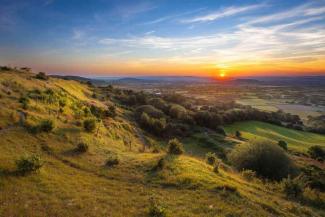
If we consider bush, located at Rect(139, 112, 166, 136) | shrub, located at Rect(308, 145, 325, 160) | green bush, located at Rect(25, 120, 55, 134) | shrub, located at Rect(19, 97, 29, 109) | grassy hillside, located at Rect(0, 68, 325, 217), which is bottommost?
shrub, located at Rect(308, 145, 325, 160)

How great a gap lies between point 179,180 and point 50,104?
77.8ft

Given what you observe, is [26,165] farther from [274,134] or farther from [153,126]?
[274,134]

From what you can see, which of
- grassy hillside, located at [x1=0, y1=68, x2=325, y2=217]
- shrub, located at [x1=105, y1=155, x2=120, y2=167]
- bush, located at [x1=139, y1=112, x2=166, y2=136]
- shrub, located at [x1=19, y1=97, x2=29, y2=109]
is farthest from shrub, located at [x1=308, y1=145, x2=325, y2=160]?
shrub, located at [x1=19, y1=97, x2=29, y2=109]

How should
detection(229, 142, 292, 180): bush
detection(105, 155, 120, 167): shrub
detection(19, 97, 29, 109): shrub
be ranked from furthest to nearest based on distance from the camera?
detection(229, 142, 292, 180): bush
detection(19, 97, 29, 109): shrub
detection(105, 155, 120, 167): shrub

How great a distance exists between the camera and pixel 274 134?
78438 mm

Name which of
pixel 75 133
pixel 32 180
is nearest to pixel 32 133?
pixel 75 133

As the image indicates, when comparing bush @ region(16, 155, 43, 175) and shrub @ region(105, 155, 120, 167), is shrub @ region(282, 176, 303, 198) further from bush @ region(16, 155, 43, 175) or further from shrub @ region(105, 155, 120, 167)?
bush @ region(16, 155, 43, 175)

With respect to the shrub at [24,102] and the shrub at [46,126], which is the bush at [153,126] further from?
the shrub at [46,126]

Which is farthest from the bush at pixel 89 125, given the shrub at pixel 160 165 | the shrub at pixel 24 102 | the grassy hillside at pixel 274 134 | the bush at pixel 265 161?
the grassy hillside at pixel 274 134

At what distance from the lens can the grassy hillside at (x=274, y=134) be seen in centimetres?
7304

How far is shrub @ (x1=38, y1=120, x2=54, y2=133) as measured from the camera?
20.9m

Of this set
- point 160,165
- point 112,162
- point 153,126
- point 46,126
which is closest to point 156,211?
point 160,165

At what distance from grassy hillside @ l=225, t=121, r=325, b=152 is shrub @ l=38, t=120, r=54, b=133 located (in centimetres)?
6024

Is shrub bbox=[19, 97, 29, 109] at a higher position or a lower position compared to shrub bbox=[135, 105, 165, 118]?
higher
